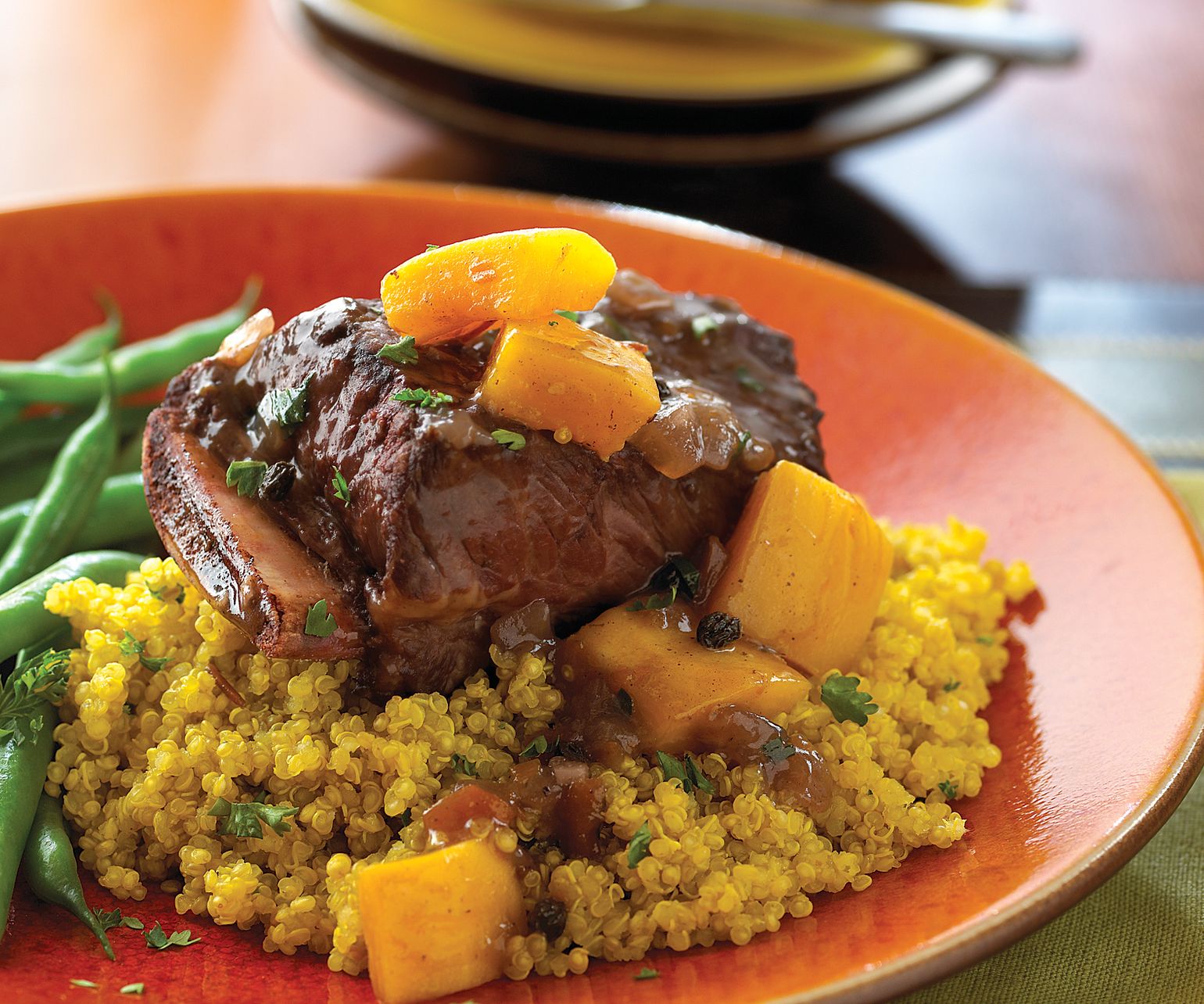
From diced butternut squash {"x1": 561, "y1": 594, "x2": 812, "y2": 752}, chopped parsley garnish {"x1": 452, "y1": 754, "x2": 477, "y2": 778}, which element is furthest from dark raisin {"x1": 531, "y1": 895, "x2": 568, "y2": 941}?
diced butternut squash {"x1": 561, "y1": 594, "x2": 812, "y2": 752}

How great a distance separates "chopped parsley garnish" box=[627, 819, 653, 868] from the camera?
258 centimetres

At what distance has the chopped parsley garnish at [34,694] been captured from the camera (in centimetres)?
290

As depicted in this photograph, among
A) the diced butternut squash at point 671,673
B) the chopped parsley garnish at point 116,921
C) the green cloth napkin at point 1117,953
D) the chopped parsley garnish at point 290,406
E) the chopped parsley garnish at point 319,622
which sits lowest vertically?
the chopped parsley garnish at point 116,921

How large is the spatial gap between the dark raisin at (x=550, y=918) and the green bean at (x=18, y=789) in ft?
3.60

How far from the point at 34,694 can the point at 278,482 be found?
0.77 meters

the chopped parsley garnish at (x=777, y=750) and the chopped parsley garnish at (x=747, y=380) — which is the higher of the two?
the chopped parsley garnish at (x=747, y=380)

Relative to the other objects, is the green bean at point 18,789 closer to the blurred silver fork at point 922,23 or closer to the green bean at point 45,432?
the green bean at point 45,432

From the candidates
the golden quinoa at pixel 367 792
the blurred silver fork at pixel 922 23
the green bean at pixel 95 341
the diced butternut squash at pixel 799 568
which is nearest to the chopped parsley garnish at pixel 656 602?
the diced butternut squash at pixel 799 568

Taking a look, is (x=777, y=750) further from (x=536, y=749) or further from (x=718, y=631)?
(x=536, y=749)

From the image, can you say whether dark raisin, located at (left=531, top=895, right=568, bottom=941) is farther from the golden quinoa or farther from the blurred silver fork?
the blurred silver fork

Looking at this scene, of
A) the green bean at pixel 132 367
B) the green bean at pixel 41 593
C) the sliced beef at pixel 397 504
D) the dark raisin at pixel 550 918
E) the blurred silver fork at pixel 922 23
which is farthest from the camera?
the blurred silver fork at pixel 922 23

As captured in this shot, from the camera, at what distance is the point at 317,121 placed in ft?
22.9

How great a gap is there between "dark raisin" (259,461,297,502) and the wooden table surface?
3.39m

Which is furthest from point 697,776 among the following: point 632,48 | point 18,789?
point 632,48
